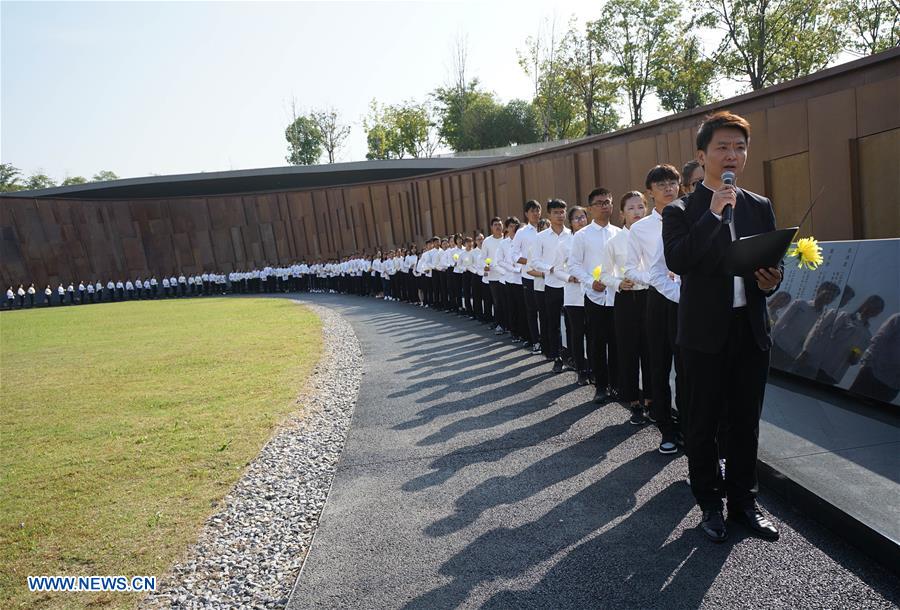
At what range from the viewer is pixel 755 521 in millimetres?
3449

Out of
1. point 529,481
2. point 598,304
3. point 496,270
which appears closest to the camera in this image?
point 529,481

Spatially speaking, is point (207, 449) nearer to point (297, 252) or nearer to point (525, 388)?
point (525, 388)

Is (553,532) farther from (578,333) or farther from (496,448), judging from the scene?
(578,333)

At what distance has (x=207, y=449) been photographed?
5.93 metres

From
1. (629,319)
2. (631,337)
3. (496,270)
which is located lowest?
(631,337)

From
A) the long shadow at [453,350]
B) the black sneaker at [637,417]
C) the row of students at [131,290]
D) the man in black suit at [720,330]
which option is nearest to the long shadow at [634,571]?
the man in black suit at [720,330]

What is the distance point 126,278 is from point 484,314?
3435 centimetres

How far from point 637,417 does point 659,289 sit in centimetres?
154

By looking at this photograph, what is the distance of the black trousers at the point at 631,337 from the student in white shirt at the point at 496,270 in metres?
5.54

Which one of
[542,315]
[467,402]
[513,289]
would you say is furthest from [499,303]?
[467,402]

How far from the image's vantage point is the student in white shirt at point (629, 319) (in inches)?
219

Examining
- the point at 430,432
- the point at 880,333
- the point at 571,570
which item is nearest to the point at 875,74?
the point at 880,333

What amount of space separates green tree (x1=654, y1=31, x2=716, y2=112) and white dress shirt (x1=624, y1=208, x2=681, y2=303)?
106 ft

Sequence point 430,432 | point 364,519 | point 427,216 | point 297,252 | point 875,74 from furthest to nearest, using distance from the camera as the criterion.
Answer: point 297,252, point 427,216, point 875,74, point 430,432, point 364,519
